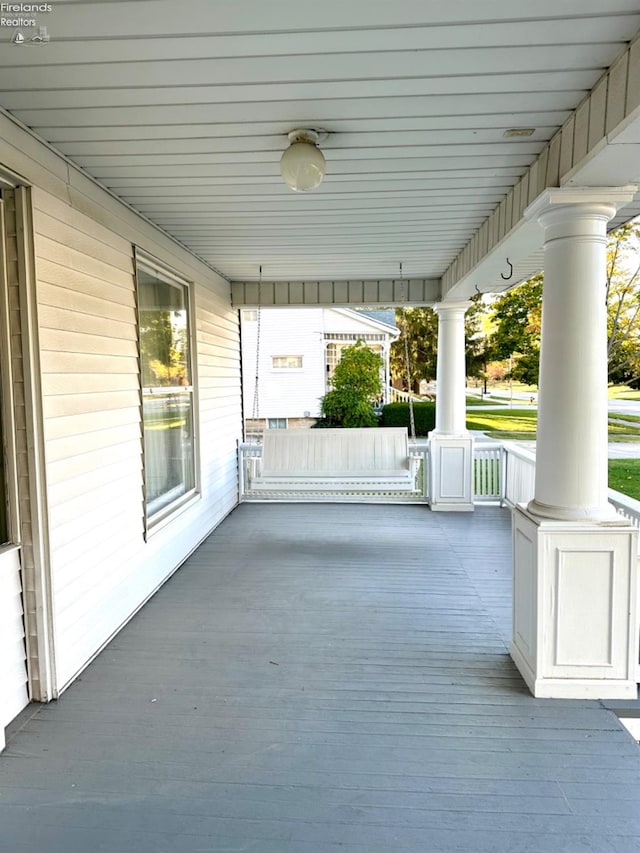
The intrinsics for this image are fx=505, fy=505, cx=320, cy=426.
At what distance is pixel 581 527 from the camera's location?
7.52ft

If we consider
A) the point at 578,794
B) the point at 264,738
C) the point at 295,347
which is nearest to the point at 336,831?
the point at 264,738

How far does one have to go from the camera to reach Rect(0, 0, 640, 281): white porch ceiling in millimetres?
1509

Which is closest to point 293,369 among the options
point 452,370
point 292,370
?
point 292,370

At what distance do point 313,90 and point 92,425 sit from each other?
6.44 feet

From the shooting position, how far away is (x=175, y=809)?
1723 millimetres

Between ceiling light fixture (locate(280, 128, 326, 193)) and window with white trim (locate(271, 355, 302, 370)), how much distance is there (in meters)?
9.85

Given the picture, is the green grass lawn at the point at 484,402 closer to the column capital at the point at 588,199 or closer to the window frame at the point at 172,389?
the window frame at the point at 172,389

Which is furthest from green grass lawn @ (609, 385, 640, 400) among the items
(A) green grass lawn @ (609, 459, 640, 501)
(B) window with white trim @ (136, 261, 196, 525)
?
(B) window with white trim @ (136, 261, 196, 525)

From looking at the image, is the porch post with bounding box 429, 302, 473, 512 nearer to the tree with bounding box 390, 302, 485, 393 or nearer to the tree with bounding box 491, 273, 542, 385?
the tree with bounding box 491, 273, 542, 385

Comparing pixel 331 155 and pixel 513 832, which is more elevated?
pixel 331 155

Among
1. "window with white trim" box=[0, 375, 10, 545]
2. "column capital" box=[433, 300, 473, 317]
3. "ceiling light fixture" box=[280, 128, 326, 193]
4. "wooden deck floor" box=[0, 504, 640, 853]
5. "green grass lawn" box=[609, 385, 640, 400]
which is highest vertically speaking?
"ceiling light fixture" box=[280, 128, 326, 193]

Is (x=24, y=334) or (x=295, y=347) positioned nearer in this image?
(x=24, y=334)

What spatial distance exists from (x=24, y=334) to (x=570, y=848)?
2784 millimetres

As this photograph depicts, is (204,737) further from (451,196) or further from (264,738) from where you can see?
(451,196)
